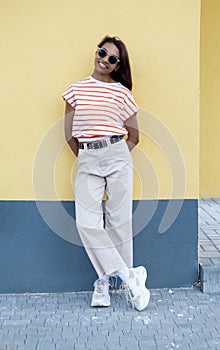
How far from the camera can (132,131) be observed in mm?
4598

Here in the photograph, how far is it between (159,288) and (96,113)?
58.1 inches

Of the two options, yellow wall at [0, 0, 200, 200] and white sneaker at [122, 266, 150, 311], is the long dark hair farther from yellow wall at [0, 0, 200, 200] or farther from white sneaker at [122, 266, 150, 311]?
white sneaker at [122, 266, 150, 311]

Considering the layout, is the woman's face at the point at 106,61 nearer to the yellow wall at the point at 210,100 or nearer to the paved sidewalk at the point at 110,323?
the paved sidewalk at the point at 110,323

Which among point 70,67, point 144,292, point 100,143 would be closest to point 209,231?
point 144,292

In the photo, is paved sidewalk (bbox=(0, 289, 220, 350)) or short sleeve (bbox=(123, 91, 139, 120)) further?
short sleeve (bbox=(123, 91, 139, 120))

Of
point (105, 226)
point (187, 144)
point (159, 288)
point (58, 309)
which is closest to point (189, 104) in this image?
point (187, 144)

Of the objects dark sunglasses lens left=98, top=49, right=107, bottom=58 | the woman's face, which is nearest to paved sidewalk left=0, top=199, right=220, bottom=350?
the woman's face

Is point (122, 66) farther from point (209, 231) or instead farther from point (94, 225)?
point (209, 231)

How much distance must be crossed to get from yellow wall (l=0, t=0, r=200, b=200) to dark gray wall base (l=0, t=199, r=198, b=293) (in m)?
0.22

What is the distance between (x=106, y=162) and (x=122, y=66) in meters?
0.69

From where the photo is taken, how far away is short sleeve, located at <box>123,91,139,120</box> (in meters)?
4.47

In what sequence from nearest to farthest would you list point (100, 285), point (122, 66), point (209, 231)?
point (122, 66) → point (100, 285) → point (209, 231)

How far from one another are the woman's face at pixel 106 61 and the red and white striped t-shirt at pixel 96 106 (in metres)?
0.09

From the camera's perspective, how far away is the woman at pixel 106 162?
4.41 metres
